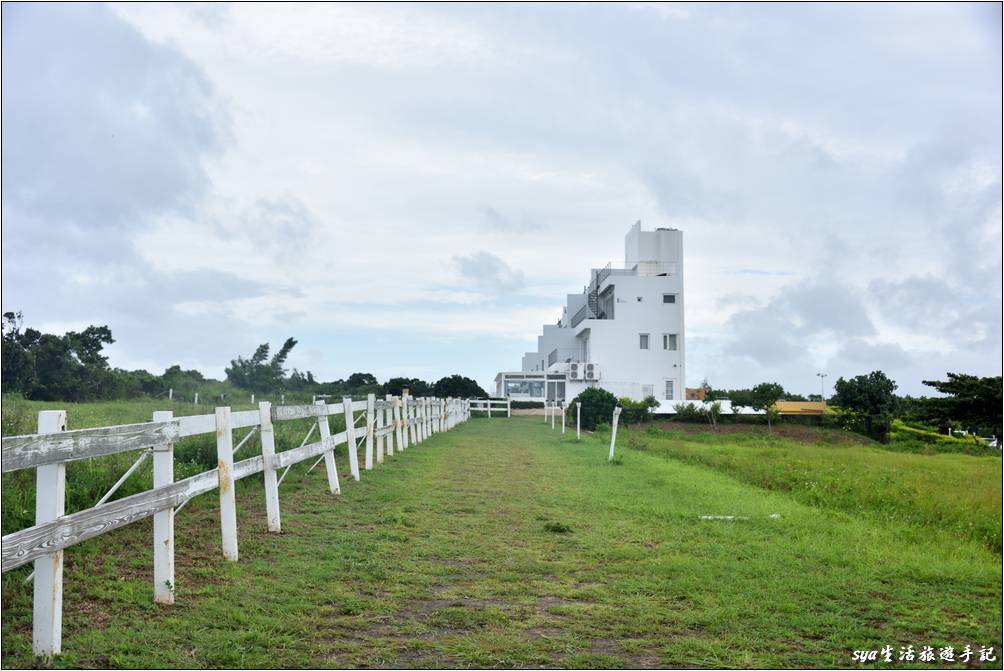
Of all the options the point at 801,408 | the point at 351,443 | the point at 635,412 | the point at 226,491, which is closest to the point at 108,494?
the point at 226,491

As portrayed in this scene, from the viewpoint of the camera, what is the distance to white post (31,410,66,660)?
4.38 meters

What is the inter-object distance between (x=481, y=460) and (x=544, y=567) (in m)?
9.68

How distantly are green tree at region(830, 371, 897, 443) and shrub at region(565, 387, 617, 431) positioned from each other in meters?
15.2

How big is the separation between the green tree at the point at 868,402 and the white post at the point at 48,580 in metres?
42.2

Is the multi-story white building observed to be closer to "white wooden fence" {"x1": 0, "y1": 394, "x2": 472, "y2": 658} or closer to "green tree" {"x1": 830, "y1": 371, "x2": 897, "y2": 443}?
"green tree" {"x1": 830, "y1": 371, "x2": 897, "y2": 443}

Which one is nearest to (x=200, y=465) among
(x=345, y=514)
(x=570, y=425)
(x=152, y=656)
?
(x=345, y=514)

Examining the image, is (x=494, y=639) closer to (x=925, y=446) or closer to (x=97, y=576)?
(x=97, y=576)

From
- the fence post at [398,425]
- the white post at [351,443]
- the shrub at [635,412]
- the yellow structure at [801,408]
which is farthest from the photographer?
the yellow structure at [801,408]

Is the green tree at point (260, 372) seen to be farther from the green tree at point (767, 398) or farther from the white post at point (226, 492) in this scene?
the white post at point (226, 492)

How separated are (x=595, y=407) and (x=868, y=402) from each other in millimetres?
20216

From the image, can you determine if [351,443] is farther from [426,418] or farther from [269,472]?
[426,418]

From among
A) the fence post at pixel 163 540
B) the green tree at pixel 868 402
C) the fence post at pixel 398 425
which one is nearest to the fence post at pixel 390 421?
the fence post at pixel 398 425

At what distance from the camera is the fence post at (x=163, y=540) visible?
5402mm

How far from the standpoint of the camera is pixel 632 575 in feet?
20.6
